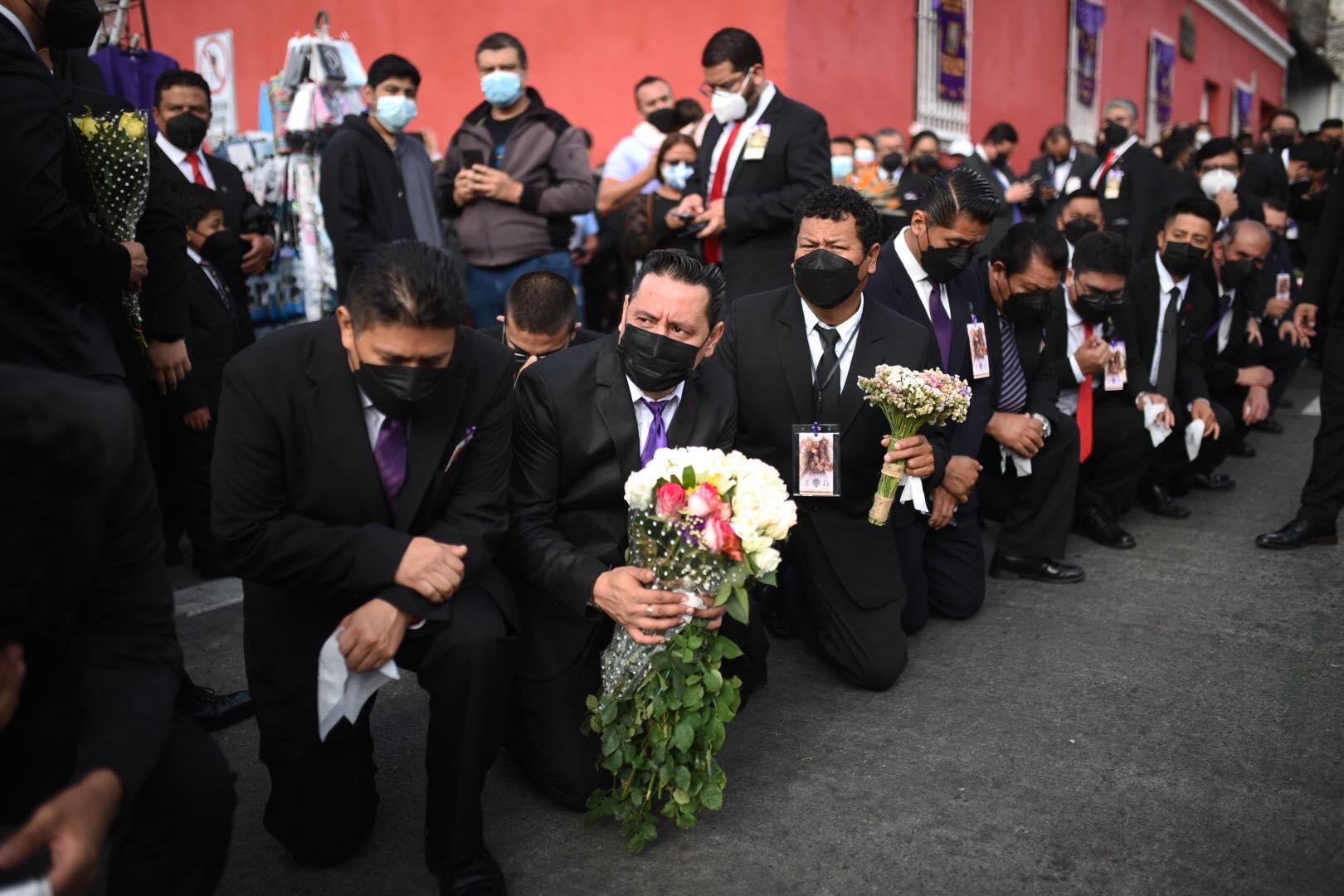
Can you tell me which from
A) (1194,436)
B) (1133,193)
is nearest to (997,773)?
(1194,436)

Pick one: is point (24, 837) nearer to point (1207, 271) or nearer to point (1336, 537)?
point (1336, 537)

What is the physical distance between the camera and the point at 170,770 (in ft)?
6.77

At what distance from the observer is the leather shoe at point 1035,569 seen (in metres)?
4.90

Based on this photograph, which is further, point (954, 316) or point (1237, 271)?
point (1237, 271)

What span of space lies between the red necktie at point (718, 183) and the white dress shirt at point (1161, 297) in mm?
2407

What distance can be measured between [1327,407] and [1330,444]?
174 millimetres

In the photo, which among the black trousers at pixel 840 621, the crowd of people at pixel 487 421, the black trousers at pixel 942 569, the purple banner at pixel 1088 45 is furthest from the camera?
the purple banner at pixel 1088 45

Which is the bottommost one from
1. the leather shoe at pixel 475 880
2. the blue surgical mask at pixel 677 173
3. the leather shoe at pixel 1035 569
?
the leather shoe at pixel 475 880

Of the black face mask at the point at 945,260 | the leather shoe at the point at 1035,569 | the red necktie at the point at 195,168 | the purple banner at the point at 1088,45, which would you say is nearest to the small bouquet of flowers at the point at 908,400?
the black face mask at the point at 945,260

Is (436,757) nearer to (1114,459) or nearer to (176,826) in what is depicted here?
(176,826)

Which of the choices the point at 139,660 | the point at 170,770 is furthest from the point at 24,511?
the point at 170,770

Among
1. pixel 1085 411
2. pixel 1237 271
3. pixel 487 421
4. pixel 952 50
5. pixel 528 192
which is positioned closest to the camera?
pixel 487 421

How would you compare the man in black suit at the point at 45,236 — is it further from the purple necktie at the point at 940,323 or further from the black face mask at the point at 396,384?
the purple necktie at the point at 940,323

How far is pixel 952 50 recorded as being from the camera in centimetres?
1277
